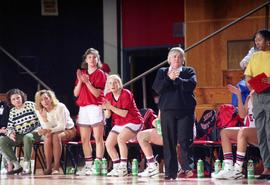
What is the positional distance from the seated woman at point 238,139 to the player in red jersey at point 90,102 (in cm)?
177

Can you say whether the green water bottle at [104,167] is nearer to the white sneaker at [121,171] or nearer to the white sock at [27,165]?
the white sneaker at [121,171]

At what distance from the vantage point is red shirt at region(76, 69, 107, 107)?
10984mm

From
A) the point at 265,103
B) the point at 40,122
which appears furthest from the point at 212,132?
the point at 40,122

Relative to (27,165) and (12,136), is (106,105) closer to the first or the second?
(27,165)

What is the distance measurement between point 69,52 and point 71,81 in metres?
0.50

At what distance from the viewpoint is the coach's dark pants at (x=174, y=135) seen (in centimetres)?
955

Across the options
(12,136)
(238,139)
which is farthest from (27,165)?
(238,139)

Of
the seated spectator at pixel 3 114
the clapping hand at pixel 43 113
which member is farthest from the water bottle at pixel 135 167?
the seated spectator at pixel 3 114

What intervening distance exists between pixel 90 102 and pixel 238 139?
2.20m

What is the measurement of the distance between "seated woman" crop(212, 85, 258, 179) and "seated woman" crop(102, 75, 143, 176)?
4.10 feet

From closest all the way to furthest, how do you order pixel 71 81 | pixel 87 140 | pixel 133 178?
pixel 133 178 → pixel 87 140 → pixel 71 81

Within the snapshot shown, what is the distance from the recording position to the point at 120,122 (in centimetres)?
1065

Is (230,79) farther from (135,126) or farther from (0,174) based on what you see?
(0,174)

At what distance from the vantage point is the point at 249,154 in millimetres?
10203
